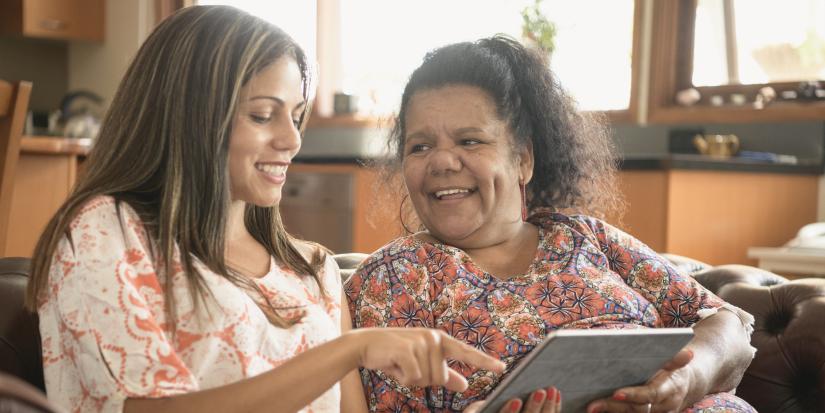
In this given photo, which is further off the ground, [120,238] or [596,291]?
[120,238]

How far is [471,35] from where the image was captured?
4633 millimetres

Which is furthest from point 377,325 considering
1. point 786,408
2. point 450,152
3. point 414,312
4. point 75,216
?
point 786,408

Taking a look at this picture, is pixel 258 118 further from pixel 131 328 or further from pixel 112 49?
pixel 112 49

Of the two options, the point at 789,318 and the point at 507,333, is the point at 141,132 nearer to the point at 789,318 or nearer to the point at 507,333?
the point at 507,333

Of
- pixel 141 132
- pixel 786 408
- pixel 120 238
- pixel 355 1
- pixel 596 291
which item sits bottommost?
pixel 786 408

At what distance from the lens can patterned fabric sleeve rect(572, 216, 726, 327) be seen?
5.66ft

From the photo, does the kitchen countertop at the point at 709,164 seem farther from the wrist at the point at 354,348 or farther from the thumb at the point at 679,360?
the wrist at the point at 354,348

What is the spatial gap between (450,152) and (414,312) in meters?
0.29

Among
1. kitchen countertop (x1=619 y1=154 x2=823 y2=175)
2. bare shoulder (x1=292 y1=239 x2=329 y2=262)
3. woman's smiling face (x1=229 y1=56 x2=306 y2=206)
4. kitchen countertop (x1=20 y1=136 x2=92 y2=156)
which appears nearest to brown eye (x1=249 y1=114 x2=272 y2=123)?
woman's smiling face (x1=229 y1=56 x2=306 y2=206)

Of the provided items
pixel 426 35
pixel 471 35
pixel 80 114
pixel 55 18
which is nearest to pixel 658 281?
pixel 471 35

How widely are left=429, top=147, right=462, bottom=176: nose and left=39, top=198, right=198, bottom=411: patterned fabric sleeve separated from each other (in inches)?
25.3

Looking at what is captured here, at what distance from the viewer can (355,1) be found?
5.46m

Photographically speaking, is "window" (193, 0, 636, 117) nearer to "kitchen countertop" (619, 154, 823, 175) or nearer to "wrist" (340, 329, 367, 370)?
"kitchen countertop" (619, 154, 823, 175)

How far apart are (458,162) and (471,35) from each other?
3065 millimetres
